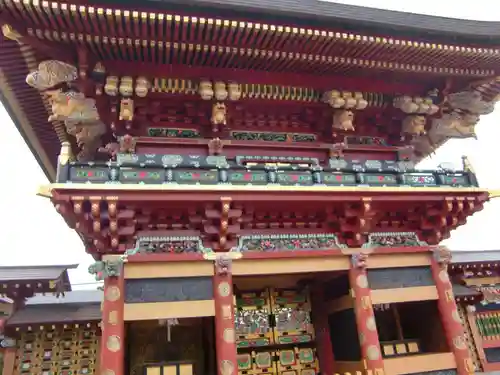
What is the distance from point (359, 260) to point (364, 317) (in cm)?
126

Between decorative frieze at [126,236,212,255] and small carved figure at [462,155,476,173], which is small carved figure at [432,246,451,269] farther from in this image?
decorative frieze at [126,236,212,255]

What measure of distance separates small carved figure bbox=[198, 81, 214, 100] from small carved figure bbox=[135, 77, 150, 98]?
46.3 inches

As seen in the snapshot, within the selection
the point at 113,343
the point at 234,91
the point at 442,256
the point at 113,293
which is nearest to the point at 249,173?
the point at 234,91

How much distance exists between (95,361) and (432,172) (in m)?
10.4

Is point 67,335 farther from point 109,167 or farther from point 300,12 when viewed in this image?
point 300,12

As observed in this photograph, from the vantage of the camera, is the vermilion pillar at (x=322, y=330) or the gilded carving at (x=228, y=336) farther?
the vermilion pillar at (x=322, y=330)

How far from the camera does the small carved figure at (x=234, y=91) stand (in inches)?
355

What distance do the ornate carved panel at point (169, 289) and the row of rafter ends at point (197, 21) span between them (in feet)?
16.6

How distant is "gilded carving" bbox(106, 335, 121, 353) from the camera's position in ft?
24.0

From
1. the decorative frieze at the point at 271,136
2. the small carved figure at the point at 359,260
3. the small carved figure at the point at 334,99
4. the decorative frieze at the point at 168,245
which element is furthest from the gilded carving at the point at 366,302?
the small carved figure at the point at 334,99

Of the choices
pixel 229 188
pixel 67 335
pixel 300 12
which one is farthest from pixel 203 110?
pixel 67 335

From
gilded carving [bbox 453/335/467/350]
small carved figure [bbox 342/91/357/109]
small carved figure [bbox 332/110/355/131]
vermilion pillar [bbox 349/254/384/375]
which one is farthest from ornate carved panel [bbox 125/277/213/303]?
gilded carving [bbox 453/335/467/350]

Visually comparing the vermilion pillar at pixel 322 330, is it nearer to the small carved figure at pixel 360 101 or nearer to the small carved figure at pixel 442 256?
the small carved figure at pixel 442 256

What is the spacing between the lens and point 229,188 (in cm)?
804
